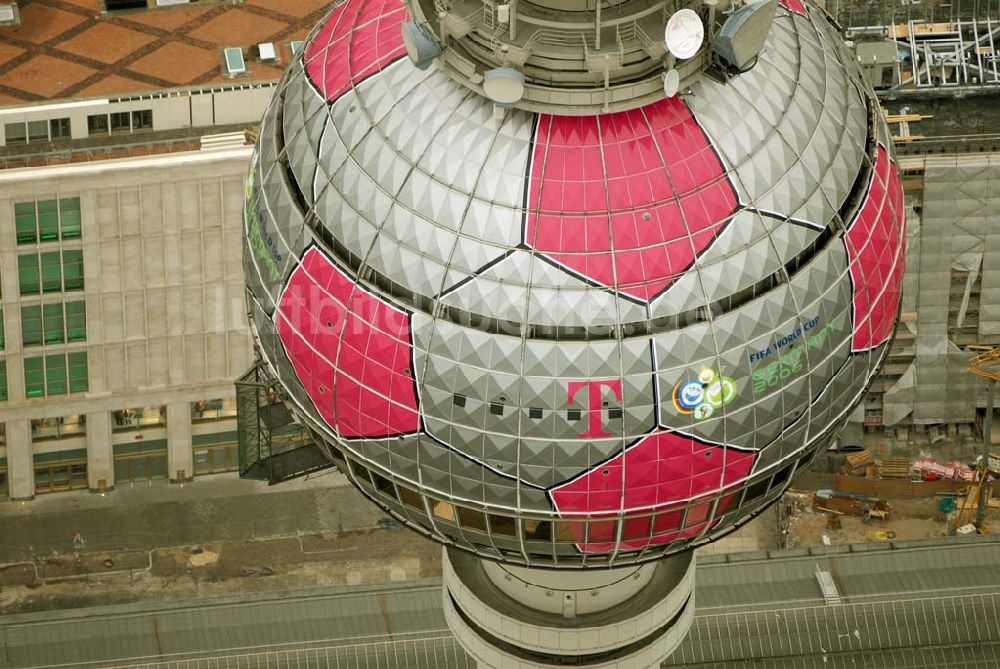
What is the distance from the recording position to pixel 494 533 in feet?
157

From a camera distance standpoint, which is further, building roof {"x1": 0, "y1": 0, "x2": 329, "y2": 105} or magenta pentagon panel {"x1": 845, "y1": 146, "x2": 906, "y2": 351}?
building roof {"x1": 0, "y1": 0, "x2": 329, "y2": 105}

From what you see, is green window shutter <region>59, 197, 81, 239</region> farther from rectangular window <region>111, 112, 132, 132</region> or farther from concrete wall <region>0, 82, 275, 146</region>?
rectangular window <region>111, 112, 132, 132</region>

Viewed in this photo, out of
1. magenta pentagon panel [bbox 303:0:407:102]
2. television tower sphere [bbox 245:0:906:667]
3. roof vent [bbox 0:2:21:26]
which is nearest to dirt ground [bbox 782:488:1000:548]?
roof vent [bbox 0:2:21:26]

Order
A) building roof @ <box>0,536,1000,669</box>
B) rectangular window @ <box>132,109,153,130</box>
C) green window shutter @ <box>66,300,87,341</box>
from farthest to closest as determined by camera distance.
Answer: rectangular window @ <box>132,109,153,130</box>, green window shutter @ <box>66,300,87,341</box>, building roof @ <box>0,536,1000,669</box>

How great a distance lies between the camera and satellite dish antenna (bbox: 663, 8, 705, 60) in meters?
43.0

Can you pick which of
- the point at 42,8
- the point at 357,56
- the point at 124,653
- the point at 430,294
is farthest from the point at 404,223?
the point at 42,8

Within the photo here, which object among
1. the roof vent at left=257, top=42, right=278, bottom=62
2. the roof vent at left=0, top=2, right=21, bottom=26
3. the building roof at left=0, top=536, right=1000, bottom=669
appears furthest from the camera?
the roof vent at left=0, top=2, right=21, bottom=26

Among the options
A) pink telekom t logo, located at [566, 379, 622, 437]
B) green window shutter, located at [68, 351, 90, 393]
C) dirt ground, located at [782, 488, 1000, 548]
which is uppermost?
green window shutter, located at [68, 351, 90, 393]

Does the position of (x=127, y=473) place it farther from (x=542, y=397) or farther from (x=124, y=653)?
(x=542, y=397)

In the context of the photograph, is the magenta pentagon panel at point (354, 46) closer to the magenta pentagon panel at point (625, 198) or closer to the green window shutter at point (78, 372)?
the magenta pentagon panel at point (625, 198)

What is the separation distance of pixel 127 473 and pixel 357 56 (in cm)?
4933

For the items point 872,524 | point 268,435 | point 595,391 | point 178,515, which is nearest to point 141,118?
point 178,515

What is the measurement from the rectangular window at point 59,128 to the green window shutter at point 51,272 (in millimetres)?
6883

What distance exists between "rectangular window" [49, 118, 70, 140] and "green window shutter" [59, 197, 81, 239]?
6343mm
